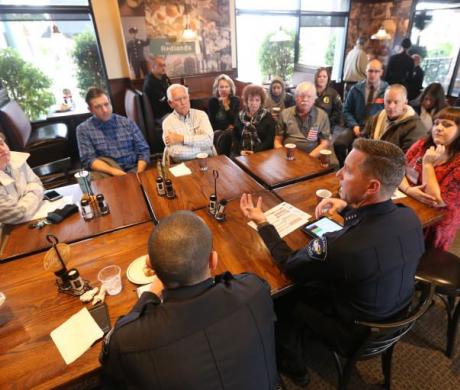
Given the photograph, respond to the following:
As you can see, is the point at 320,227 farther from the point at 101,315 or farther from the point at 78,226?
the point at 78,226

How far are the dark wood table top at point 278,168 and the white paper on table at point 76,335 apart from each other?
1374mm

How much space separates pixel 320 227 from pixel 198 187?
0.91 m

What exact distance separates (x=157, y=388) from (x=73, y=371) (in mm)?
389

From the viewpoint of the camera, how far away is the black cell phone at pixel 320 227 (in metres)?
1.52

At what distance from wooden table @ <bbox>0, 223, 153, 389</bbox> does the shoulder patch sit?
29.9 inches

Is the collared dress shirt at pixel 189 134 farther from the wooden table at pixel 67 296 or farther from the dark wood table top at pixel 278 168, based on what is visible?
the wooden table at pixel 67 296

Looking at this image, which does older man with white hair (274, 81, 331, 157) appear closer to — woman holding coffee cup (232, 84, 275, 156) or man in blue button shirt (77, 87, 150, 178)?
woman holding coffee cup (232, 84, 275, 156)

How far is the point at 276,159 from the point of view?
8.20 ft

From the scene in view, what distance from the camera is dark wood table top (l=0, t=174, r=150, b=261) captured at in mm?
1501

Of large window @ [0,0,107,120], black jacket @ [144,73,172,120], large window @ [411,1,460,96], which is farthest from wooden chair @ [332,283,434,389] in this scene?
large window @ [411,1,460,96]

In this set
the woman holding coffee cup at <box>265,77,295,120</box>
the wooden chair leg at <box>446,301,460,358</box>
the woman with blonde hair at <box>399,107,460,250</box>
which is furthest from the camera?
the woman holding coffee cup at <box>265,77,295,120</box>

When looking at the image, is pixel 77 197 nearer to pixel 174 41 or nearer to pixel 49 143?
pixel 49 143

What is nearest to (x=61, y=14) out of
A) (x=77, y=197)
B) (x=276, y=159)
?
(x=77, y=197)

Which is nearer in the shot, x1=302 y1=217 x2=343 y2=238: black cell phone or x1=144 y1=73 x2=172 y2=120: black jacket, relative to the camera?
x1=302 y1=217 x2=343 y2=238: black cell phone
